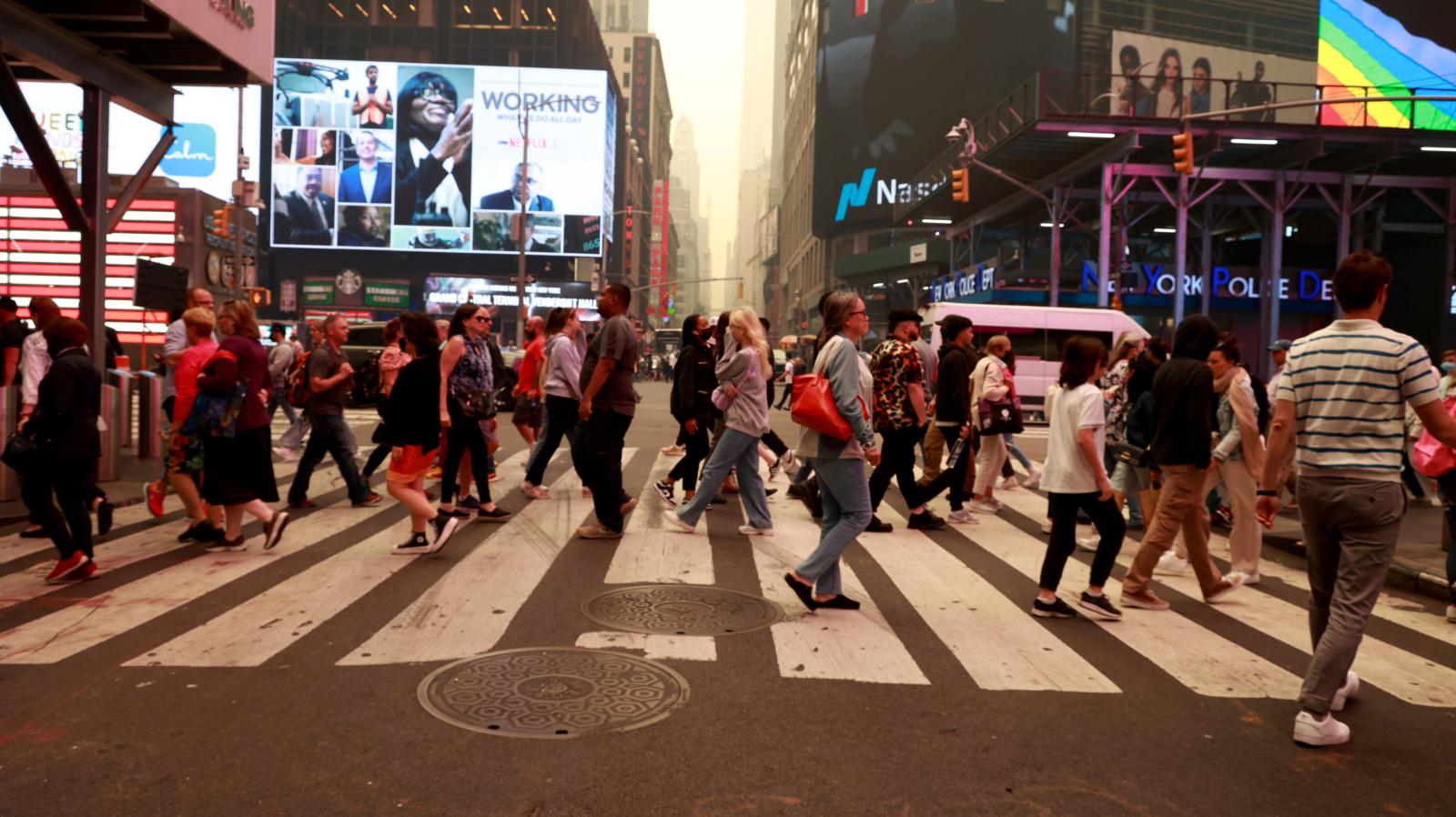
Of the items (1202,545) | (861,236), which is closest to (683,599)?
(1202,545)

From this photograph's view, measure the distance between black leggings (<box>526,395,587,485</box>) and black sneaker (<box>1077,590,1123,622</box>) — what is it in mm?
5114

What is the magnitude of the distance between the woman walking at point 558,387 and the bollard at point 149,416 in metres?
4.80

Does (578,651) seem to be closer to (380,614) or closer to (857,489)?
(380,614)

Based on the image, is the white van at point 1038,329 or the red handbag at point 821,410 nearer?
the red handbag at point 821,410

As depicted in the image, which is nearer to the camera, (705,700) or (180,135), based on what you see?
(705,700)

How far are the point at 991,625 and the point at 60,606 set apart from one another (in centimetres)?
517

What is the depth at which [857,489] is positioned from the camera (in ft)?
20.4

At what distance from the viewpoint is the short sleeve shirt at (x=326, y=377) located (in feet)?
33.0

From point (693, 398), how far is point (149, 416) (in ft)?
23.1

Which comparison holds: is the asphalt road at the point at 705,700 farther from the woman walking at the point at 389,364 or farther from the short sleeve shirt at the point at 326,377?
the woman walking at the point at 389,364

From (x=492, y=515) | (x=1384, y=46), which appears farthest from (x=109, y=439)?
(x=1384, y=46)

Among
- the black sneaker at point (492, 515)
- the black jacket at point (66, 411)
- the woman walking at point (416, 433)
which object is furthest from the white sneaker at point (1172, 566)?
the black jacket at point (66, 411)

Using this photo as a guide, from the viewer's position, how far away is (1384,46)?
150 feet

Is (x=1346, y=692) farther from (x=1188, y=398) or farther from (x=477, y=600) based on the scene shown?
(x=477, y=600)
